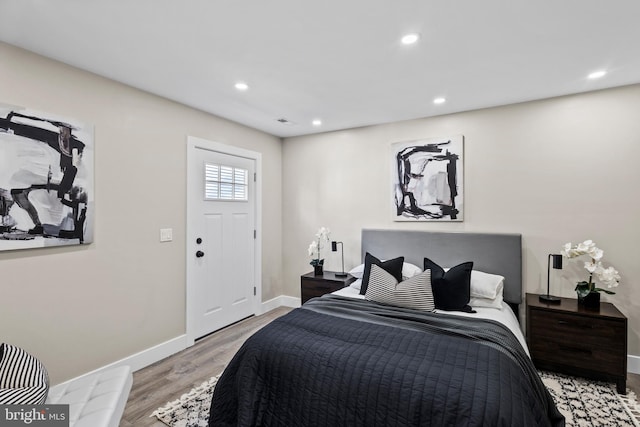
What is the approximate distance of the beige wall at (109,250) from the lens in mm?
2207

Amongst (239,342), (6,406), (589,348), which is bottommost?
(239,342)

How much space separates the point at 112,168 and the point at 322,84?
1936mm

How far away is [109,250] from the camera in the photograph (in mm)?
2664

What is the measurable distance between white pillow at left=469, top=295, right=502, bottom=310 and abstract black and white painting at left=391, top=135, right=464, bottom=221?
3.07 feet

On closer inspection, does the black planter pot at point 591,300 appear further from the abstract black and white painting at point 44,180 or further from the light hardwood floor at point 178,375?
the abstract black and white painting at point 44,180

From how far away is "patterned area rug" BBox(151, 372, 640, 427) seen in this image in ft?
7.00

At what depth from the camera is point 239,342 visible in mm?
3447

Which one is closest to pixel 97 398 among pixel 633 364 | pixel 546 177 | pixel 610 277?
pixel 610 277

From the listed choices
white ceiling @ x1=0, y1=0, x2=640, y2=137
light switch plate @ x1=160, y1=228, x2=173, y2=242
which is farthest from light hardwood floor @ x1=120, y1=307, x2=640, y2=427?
white ceiling @ x1=0, y1=0, x2=640, y2=137

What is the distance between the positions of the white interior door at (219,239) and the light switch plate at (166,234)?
209 mm

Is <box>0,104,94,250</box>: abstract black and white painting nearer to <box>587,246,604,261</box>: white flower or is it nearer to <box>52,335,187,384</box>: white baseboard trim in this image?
<box>52,335,187,384</box>: white baseboard trim

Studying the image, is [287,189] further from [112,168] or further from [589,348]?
[589,348]

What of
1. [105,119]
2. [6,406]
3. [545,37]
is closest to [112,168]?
[105,119]

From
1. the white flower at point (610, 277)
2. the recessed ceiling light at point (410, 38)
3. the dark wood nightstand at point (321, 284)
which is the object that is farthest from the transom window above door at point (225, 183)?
the white flower at point (610, 277)
